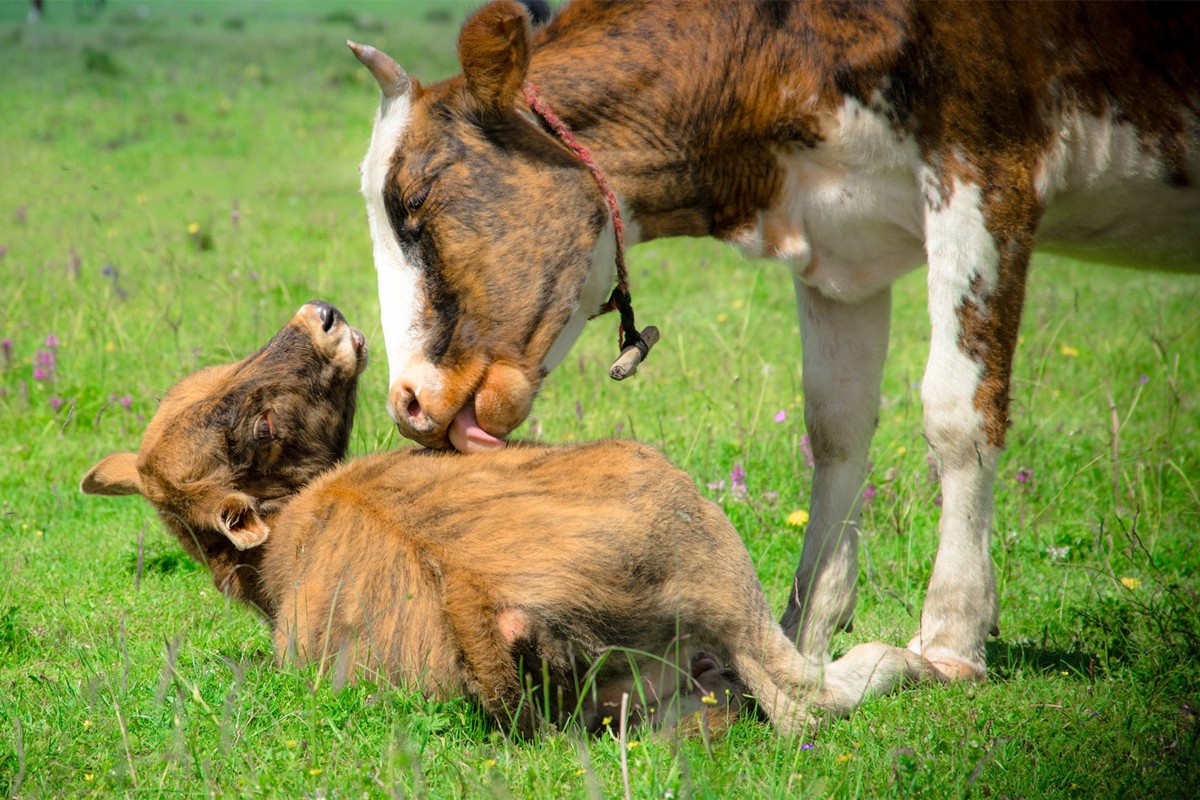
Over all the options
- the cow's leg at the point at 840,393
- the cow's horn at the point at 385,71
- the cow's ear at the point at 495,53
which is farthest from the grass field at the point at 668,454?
the cow's ear at the point at 495,53

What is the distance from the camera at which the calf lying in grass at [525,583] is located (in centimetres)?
331

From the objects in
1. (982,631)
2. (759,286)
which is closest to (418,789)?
(982,631)

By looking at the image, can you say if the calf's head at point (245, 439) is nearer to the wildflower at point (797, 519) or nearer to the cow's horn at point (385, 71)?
the cow's horn at point (385, 71)

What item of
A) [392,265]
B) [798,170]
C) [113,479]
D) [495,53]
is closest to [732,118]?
[798,170]

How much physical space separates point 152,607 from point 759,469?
280 cm

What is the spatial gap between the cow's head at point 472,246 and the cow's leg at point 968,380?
1.21 meters

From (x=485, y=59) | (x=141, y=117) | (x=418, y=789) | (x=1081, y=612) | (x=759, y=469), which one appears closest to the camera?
(x=418, y=789)

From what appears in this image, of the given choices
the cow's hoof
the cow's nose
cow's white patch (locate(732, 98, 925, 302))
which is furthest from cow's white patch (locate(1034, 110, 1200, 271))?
the cow's nose

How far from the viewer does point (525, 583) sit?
10.7ft

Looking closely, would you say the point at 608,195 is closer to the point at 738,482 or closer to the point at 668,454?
the point at 738,482

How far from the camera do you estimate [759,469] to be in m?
5.91

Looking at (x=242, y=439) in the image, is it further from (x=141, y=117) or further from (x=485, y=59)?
(x=141, y=117)

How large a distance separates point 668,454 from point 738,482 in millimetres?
462

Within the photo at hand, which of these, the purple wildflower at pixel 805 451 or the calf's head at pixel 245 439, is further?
the purple wildflower at pixel 805 451
